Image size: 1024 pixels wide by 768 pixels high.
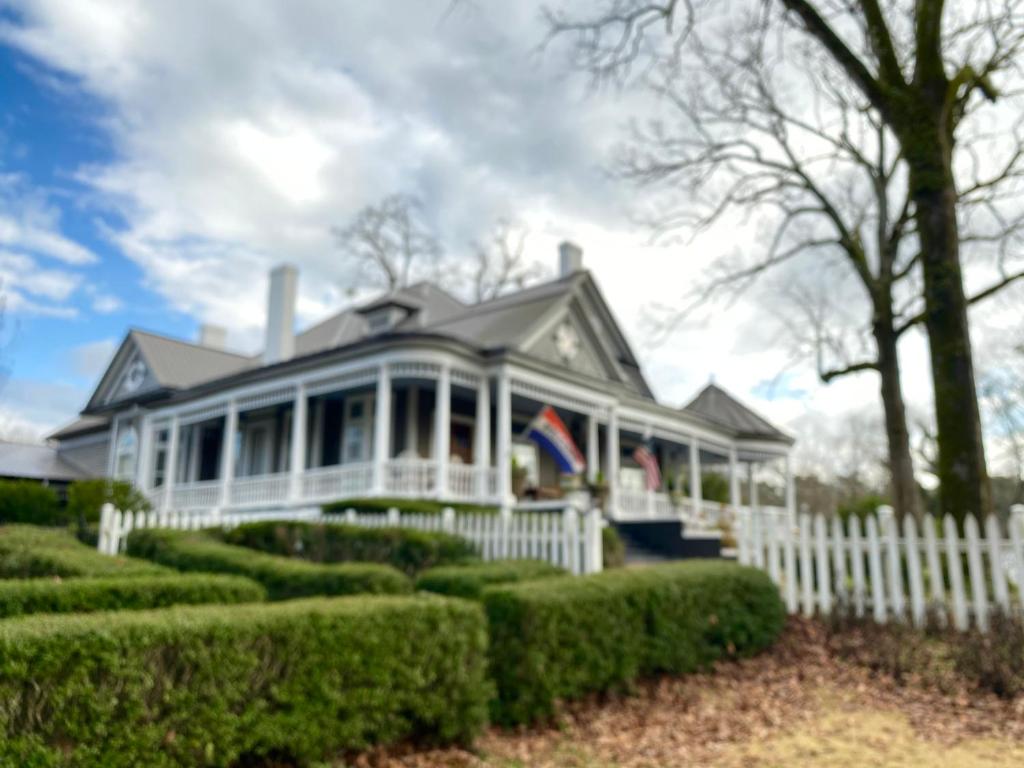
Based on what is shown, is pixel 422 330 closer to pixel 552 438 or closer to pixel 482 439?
pixel 482 439

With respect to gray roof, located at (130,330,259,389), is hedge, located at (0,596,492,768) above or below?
below

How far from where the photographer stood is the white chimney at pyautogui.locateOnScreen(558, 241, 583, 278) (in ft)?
80.5

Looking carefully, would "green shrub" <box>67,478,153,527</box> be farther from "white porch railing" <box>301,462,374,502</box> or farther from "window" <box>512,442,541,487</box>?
"window" <box>512,442,541,487</box>

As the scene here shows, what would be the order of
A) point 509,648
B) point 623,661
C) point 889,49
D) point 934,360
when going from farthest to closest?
point 889,49 < point 934,360 < point 623,661 < point 509,648

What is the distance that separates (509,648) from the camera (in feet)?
18.7

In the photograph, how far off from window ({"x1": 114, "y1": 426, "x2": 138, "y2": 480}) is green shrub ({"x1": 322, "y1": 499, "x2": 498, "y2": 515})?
521 inches

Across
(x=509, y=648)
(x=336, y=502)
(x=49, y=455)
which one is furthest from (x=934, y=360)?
(x=49, y=455)

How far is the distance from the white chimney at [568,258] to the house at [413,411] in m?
0.05

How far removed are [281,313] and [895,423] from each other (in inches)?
633

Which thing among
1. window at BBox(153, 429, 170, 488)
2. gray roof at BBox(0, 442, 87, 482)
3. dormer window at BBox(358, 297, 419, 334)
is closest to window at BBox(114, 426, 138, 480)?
window at BBox(153, 429, 170, 488)

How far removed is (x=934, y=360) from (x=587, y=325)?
38.4 ft

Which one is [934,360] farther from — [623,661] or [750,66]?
[750,66]

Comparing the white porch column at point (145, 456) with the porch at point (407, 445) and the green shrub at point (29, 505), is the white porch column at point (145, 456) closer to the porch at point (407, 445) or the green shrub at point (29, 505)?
the porch at point (407, 445)

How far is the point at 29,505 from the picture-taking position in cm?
1961
